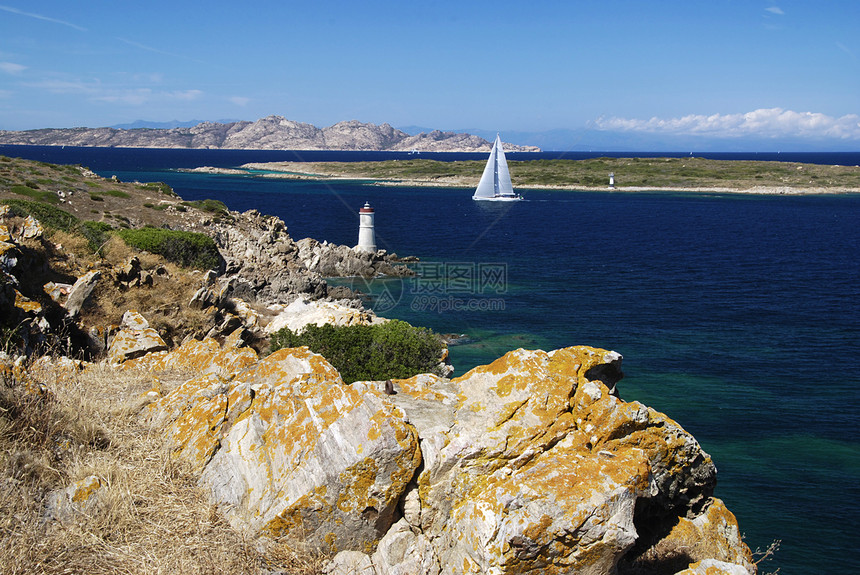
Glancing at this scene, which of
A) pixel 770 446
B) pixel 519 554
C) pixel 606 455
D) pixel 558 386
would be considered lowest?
pixel 770 446

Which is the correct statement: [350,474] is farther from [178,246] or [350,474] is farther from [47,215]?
[178,246]

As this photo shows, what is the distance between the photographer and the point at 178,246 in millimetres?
25859

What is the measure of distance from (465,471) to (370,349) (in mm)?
8984

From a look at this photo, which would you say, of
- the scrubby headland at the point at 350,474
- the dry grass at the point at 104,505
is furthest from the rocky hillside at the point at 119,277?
the dry grass at the point at 104,505

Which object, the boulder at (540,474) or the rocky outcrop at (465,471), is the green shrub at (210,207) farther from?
the boulder at (540,474)

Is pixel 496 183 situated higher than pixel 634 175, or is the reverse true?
pixel 634 175

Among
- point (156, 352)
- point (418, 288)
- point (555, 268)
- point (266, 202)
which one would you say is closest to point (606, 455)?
point (156, 352)

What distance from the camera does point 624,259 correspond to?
169 ft

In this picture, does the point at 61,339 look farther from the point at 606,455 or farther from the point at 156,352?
the point at 606,455

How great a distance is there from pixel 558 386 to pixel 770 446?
1493cm

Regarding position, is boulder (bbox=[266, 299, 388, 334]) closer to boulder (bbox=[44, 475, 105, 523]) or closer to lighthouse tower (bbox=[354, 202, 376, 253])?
boulder (bbox=[44, 475, 105, 523])

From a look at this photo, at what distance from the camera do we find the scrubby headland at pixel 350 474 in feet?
16.2

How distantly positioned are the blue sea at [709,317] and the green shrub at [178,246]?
9231 mm

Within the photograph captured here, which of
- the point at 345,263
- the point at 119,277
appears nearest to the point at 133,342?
the point at 119,277
